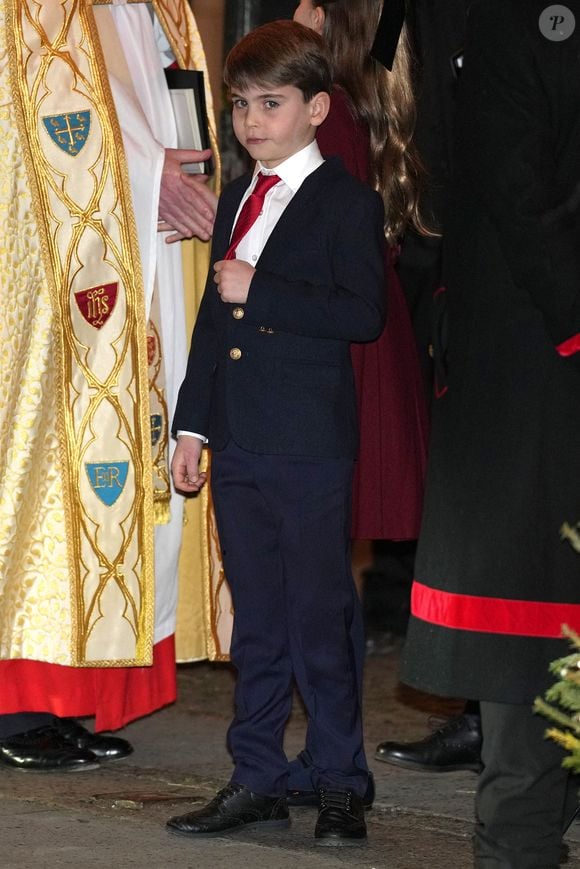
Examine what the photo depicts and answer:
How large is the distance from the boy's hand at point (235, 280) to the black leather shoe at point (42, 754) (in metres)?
1.40

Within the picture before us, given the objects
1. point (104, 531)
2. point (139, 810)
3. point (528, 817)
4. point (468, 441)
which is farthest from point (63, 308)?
point (528, 817)

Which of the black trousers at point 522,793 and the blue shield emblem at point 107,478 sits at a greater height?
the blue shield emblem at point 107,478

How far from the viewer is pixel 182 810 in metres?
3.71

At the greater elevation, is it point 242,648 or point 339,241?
point 339,241

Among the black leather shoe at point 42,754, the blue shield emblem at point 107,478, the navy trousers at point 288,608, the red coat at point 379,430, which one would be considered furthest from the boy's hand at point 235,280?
the black leather shoe at point 42,754

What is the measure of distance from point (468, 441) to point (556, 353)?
0.71ft

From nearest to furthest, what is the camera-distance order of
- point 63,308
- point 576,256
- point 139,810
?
point 576,256, point 139,810, point 63,308

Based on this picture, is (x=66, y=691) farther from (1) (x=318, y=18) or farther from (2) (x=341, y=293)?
(1) (x=318, y=18)

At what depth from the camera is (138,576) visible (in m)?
4.08

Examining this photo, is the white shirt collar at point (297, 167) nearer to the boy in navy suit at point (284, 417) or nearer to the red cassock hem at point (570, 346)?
the boy in navy suit at point (284, 417)

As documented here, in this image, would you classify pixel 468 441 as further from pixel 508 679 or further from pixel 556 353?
pixel 508 679

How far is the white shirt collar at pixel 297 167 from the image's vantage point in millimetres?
3463

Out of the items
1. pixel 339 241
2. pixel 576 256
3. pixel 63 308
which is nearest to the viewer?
pixel 576 256

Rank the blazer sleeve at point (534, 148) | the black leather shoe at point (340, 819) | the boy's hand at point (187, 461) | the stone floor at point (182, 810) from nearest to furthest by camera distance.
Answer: the blazer sleeve at point (534, 148)
the stone floor at point (182, 810)
the black leather shoe at point (340, 819)
the boy's hand at point (187, 461)
